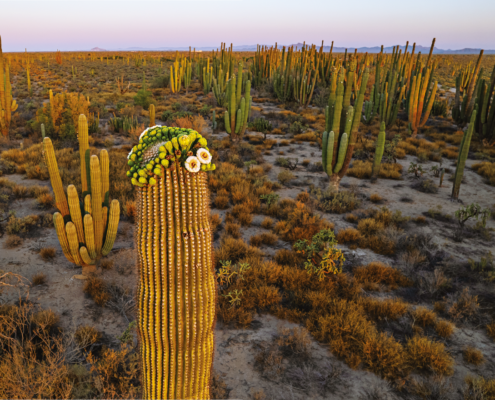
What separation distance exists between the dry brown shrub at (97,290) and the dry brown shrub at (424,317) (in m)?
5.01

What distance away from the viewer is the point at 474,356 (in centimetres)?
411

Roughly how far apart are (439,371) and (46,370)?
4823mm

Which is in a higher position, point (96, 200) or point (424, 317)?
point (96, 200)

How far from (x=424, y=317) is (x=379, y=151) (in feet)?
21.1

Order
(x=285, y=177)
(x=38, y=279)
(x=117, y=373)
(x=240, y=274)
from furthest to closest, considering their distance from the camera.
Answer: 1. (x=285, y=177)
2. (x=240, y=274)
3. (x=38, y=279)
4. (x=117, y=373)

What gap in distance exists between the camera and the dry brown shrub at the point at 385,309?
4.89 metres

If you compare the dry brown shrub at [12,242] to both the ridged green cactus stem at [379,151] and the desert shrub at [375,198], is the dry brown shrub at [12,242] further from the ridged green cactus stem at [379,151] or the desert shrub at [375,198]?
the ridged green cactus stem at [379,151]

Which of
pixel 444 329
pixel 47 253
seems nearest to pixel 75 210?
pixel 47 253

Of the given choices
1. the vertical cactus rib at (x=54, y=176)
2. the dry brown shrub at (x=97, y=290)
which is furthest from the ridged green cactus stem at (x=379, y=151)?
the vertical cactus rib at (x=54, y=176)

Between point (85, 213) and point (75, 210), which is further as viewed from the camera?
point (85, 213)

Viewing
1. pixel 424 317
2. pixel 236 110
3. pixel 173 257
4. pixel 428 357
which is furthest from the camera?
pixel 236 110

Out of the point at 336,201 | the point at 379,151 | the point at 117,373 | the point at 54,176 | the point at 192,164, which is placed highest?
the point at 192,164

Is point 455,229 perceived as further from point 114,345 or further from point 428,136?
point 428,136

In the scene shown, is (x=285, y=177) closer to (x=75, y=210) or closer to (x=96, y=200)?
(x=96, y=200)
